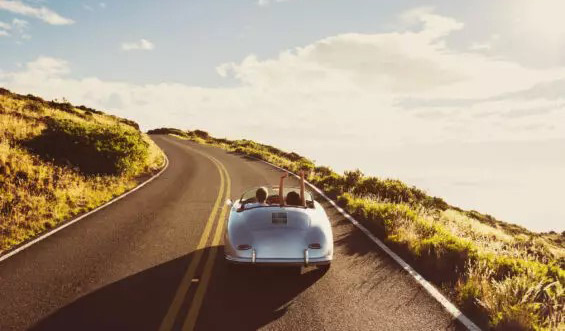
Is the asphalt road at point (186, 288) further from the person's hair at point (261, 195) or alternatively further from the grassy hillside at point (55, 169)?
the grassy hillside at point (55, 169)

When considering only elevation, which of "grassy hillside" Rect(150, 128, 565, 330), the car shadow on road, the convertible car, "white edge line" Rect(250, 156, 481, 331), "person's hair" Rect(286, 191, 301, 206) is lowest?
the car shadow on road

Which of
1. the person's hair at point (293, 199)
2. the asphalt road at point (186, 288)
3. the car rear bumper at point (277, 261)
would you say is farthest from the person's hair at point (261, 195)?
the car rear bumper at point (277, 261)

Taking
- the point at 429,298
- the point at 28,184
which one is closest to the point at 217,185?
the point at 28,184

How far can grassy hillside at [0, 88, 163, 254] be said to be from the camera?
11055 mm

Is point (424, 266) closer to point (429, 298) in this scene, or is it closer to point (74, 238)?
point (429, 298)

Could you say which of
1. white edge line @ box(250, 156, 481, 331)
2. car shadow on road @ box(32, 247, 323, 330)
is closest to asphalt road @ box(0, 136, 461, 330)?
car shadow on road @ box(32, 247, 323, 330)

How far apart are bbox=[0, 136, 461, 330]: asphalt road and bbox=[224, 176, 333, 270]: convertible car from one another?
0.49 metres

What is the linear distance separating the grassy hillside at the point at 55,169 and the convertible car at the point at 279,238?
5433 millimetres

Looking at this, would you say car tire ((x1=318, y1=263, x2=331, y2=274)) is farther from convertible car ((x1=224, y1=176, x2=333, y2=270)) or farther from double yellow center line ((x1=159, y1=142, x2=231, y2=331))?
double yellow center line ((x1=159, y1=142, x2=231, y2=331))

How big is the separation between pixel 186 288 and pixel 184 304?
61cm

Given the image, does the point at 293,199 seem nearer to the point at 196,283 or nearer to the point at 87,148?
the point at 196,283

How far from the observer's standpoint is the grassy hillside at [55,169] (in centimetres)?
1105

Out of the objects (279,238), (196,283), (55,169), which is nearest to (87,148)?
(55,169)

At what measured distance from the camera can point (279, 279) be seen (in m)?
6.72
